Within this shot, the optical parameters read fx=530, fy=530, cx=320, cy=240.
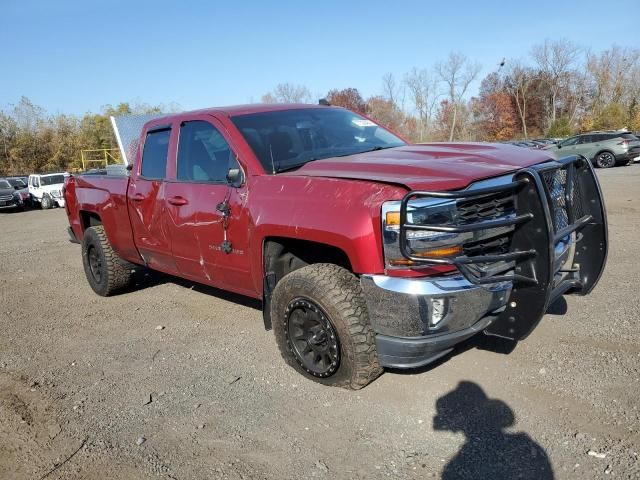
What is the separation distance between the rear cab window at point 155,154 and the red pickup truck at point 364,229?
0.11ft

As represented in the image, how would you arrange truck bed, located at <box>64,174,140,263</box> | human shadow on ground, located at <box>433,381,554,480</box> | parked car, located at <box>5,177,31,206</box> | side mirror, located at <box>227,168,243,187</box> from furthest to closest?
parked car, located at <box>5,177,31,206</box>, truck bed, located at <box>64,174,140,263</box>, side mirror, located at <box>227,168,243,187</box>, human shadow on ground, located at <box>433,381,554,480</box>

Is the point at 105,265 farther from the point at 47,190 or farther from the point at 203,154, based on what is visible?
the point at 47,190

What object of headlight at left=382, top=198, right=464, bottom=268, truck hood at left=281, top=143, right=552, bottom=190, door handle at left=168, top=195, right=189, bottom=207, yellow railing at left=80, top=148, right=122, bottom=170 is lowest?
headlight at left=382, top=198, right=464, bottom=268

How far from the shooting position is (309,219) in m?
3.30

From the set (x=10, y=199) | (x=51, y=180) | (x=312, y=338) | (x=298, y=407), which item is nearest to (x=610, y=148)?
(x=312, y=338)

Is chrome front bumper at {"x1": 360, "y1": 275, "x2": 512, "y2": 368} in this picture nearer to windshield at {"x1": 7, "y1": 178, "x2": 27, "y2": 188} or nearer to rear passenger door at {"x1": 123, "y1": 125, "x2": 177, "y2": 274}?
rear passenger door at {"x1": 123, "y1": 125, "x2": 177, "y2": 274}

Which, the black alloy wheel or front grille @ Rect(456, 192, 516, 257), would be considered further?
the black alloy wheel

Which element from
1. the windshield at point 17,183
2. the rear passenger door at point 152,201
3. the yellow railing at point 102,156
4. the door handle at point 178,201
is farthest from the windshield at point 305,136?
the yellow railing at point 102,156

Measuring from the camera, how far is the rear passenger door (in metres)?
4.82

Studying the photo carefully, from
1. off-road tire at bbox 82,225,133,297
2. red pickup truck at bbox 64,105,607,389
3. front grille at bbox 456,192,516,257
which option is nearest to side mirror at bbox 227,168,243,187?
red pickup truck at bbox 64,105,607,389

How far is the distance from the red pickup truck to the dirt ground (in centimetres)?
38

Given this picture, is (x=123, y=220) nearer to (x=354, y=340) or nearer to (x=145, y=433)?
(x=145, y=433)

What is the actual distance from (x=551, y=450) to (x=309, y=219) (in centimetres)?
184

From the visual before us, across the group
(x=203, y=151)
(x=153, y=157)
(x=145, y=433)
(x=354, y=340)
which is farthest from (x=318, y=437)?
(x=153, y=157)
